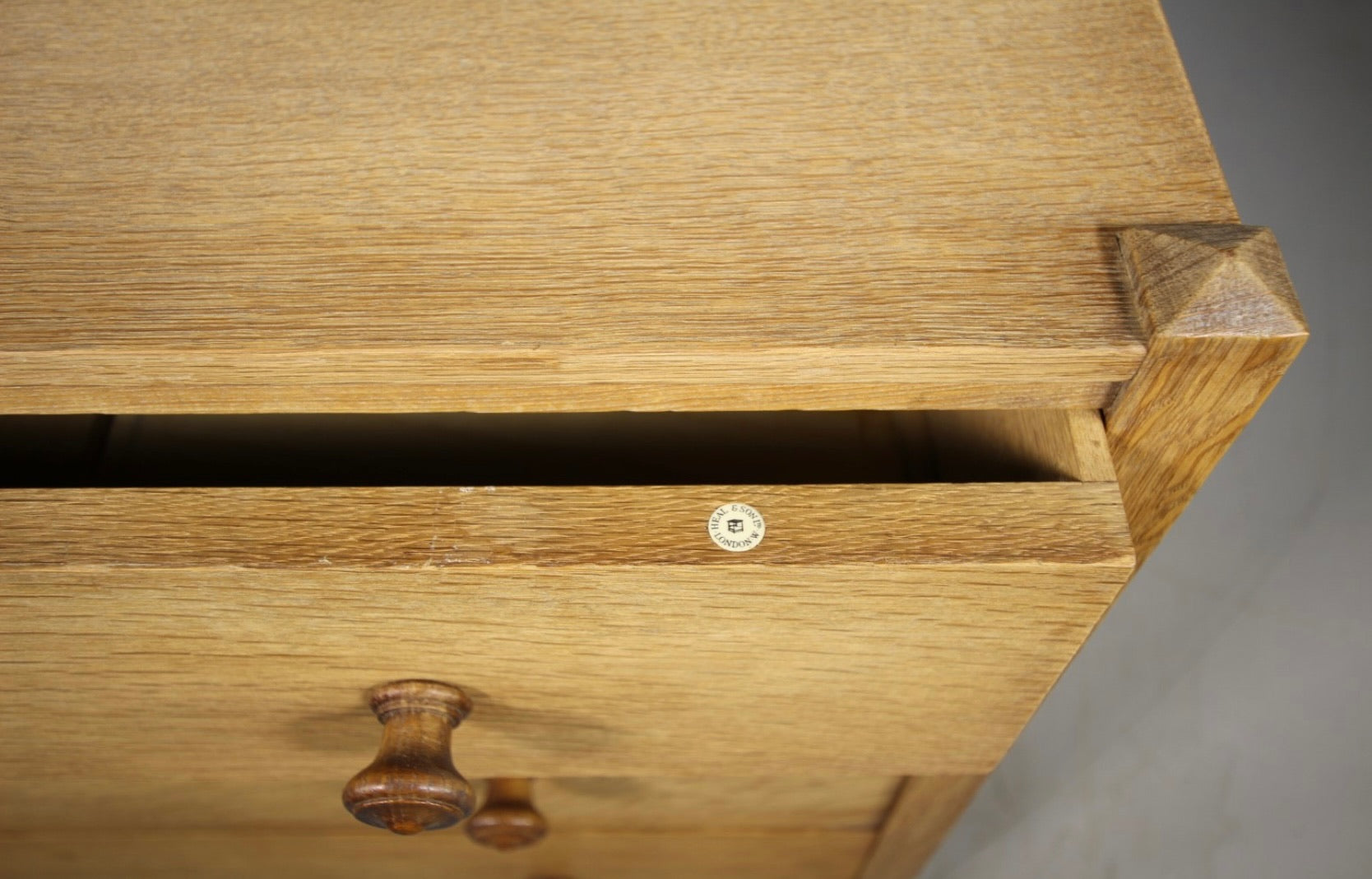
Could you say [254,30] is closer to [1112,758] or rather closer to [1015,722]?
[1015,722]

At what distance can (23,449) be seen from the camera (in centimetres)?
48

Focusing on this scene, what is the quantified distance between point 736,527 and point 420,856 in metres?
0.38

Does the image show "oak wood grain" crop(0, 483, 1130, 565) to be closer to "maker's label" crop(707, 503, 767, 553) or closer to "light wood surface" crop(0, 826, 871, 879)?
"maker's label" crop(707, 503, 767, 553)

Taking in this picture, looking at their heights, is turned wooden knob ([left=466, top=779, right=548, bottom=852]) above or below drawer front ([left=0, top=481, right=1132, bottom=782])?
above

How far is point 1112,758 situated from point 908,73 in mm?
478

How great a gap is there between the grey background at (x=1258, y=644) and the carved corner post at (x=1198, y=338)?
1.28 feet

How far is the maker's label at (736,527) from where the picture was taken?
0.35 m

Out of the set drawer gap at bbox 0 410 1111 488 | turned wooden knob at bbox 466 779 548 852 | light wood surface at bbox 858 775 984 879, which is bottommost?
light wood surface at bbox 858 775 984 879

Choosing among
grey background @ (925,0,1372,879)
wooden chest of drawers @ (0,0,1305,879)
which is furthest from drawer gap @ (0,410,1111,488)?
grey background @ (925,0,1372,879)

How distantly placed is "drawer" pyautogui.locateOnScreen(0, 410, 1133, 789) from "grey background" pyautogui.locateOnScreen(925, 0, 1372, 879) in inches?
11.6

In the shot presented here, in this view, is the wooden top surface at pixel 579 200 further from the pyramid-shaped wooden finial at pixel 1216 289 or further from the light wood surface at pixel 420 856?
the light wood surface at pixel 420 856

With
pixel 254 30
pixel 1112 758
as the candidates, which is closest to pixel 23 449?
pixel 254 30

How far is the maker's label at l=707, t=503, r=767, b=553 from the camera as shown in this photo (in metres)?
0.35

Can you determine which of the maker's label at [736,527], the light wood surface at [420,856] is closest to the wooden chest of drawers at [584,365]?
the maker's label at [736,527]
